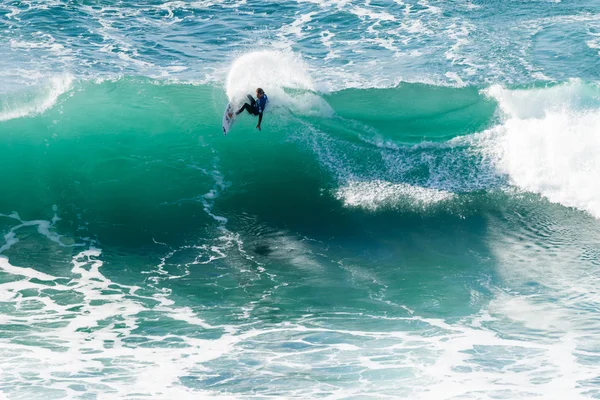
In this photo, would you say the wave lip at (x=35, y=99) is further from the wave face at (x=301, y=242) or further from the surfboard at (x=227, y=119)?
the surfboard at (x=227, y=119)

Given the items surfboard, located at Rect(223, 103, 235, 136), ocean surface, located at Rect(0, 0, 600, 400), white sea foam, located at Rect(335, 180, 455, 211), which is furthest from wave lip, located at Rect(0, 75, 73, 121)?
white sea foam, located at Rect(335, 180, 455, 211)

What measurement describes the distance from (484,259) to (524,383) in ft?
13.8

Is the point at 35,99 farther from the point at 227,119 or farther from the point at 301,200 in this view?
the point at 301,200

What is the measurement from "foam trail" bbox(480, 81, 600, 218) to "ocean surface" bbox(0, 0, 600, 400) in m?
0.06

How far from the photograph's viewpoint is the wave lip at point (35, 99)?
19.3m

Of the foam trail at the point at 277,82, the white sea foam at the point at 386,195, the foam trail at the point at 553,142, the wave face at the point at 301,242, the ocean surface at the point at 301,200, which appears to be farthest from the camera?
the foam trail at the point at 277,82

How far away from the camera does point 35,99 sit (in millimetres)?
19719

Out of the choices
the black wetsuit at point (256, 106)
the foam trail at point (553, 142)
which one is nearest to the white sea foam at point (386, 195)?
the foam trail at point (553, 142)

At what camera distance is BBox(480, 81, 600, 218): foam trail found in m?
17.2

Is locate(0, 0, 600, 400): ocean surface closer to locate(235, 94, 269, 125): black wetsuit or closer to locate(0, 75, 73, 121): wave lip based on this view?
locate(0, 75, 73, 121): wave lip

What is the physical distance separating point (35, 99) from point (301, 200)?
822cm

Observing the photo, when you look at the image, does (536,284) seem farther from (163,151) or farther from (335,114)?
(163,151)

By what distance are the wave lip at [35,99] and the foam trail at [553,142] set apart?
1157cm

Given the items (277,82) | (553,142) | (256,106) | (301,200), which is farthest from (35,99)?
Result: (553,142)
